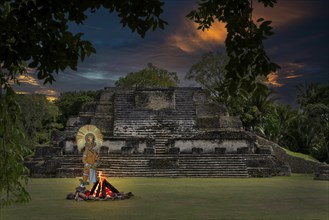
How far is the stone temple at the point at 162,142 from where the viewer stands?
2053cm

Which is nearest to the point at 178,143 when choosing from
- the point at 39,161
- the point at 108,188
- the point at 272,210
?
the point at 39,161

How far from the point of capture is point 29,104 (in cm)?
3319

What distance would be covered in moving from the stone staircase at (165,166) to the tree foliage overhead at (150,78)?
926 inches

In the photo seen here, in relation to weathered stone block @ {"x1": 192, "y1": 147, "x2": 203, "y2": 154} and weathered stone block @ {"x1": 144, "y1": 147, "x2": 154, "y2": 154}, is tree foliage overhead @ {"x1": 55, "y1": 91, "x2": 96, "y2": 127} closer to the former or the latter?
weathered stone block @ {"x1": 144, "y1": 147, "x2": 154, "y2": 154}

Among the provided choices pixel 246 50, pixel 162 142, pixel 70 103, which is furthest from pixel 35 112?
pixel 246 50

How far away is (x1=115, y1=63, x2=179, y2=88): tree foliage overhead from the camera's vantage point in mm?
44750

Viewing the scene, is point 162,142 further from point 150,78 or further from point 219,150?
point 150,78

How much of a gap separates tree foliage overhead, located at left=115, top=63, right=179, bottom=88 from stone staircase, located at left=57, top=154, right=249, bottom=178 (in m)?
23.5

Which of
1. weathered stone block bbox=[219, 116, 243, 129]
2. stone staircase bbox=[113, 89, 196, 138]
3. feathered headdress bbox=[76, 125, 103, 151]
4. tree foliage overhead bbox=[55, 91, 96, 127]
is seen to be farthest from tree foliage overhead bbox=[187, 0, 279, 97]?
tree foliage overhead bbox=[55, 91, 96, 127]

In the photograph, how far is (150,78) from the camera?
4506 cm

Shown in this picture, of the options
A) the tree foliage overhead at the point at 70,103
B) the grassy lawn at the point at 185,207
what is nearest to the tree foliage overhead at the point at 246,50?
the grassy lawn at the point at 185,207

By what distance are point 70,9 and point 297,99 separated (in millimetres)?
38768

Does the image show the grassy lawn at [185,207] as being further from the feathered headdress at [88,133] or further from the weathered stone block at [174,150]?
the weathered stone block at [174,150]

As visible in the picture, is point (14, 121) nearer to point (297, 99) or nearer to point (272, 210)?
point (272, 210)
